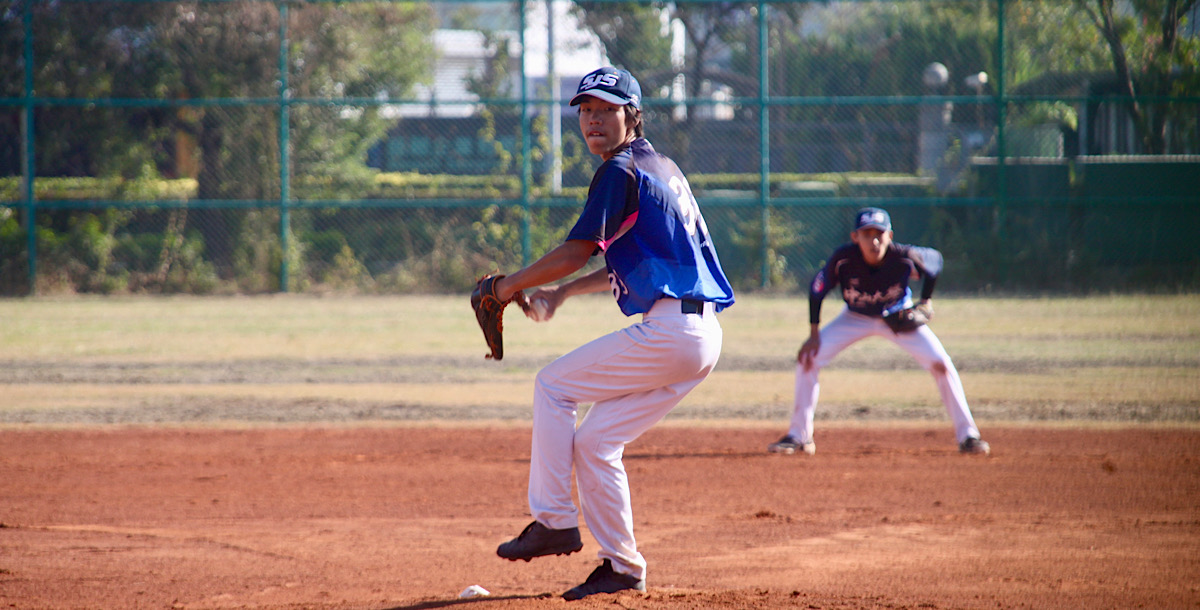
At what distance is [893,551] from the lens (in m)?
5.07

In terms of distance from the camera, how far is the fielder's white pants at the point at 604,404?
378 centimetres

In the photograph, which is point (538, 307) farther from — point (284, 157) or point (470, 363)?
point (284, 157)

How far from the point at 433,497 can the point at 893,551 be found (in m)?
2.60

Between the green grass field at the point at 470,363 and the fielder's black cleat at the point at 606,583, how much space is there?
466cm

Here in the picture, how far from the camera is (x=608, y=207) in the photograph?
3.65 metres

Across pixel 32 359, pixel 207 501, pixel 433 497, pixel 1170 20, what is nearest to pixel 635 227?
pixel 433 497

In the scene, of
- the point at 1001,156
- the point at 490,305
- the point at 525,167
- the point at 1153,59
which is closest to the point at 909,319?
the point at 490,305

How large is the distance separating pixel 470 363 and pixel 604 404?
763cm

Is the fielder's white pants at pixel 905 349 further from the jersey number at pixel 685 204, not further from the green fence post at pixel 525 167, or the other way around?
the green fence post at pixel 525 167

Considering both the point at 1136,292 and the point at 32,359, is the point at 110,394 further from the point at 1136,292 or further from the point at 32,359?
the point at 1136,292

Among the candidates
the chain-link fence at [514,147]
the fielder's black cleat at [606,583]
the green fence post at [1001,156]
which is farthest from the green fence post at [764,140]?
the fielder's black cleat at [606,583]

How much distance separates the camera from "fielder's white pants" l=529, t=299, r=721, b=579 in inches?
149

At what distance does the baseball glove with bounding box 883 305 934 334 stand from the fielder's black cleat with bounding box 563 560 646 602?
3770mm

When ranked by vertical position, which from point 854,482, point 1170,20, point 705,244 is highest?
point 1170,20
